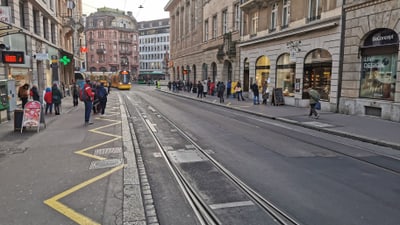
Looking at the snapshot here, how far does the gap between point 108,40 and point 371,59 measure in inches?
3567

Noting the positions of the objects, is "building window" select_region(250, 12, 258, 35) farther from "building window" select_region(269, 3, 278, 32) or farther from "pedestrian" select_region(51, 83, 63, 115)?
"pedestrian" select_region(51, 83, 63, 115)

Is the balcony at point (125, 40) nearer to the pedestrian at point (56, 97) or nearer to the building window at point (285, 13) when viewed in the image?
the building window at point (285, 13)

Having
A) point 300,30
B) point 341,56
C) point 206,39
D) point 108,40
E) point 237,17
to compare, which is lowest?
point 341,56

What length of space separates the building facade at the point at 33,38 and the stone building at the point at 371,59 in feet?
50.0

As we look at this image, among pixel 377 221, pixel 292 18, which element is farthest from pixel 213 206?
pixel 292 18

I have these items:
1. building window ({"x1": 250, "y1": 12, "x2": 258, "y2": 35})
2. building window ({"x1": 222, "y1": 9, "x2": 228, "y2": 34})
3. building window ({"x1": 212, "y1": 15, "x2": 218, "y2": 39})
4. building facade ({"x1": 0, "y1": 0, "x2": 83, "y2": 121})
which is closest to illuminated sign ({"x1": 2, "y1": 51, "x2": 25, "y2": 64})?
building facade ({"x1": 0, "y1": 0, "x2": 83, "y2": 121})

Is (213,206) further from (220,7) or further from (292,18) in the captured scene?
(220,7)

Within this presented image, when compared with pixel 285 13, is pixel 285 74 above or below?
below

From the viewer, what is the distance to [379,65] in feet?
47.8

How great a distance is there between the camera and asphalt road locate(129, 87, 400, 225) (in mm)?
4512

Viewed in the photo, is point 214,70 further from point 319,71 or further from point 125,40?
point 125,40

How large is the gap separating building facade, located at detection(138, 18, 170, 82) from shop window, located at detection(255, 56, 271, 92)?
90.2 m

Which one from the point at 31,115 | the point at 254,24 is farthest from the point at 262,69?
the point at 31,115

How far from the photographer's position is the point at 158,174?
617cm
